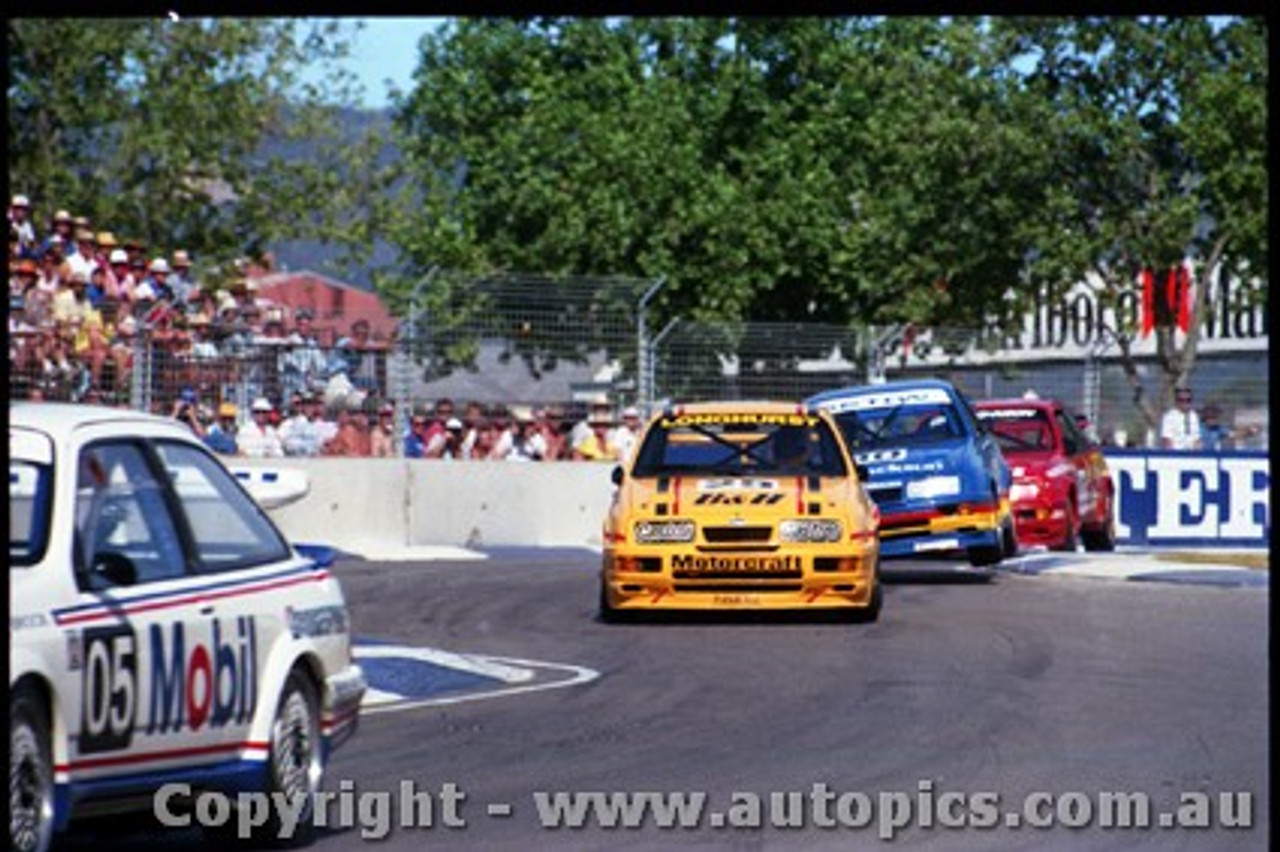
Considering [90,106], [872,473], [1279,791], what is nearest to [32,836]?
[1279,791]

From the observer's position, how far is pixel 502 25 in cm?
5559

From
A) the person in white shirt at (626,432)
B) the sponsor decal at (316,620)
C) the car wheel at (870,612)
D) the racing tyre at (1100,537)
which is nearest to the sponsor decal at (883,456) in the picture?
the car wheel at (870,612)

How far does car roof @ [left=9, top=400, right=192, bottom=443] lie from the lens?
865cm

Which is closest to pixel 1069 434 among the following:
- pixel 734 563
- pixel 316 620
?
pixel 734 563

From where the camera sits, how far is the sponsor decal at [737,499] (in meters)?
18.8

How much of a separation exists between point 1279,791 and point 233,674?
10.2 ft

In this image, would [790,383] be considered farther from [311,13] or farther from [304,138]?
[311,13]

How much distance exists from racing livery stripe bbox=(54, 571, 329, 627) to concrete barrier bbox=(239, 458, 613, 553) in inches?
654

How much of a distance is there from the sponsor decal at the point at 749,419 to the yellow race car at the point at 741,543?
2.09 feet

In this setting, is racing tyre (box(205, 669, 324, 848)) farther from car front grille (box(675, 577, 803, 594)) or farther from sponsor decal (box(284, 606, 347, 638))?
car front grille (box(675, 577, 803, 594))

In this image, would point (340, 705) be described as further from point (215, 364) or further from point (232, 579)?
point (215, 364)

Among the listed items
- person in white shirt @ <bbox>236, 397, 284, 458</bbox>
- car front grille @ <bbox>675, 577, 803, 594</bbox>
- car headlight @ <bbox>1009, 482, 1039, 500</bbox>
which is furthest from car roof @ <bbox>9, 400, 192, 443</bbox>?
car headlight @ <bbox>1009, 482, 1039, 500</bbox>

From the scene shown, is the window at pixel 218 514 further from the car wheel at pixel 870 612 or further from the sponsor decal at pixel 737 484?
the car wheel at pixel 870 612

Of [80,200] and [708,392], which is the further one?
[80,200]
